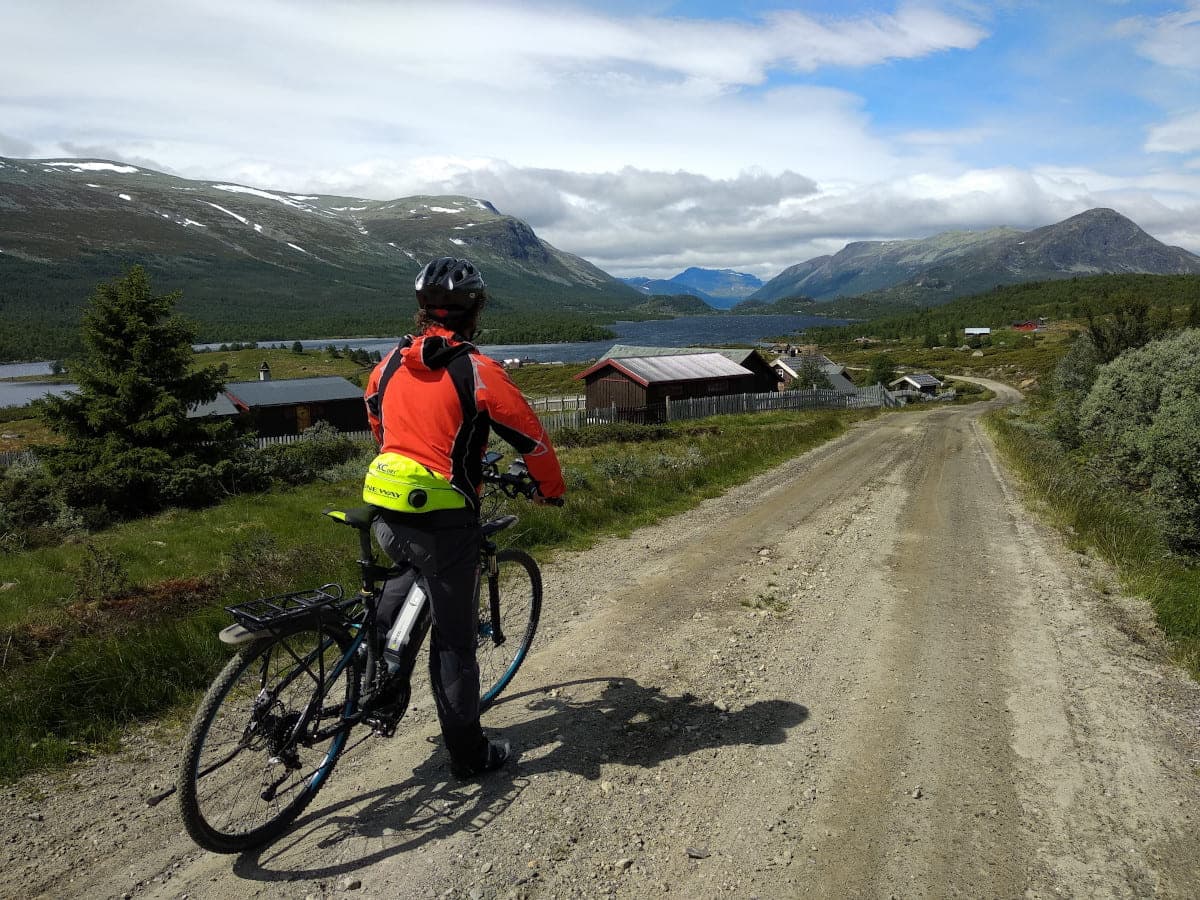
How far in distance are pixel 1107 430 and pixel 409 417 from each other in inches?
1044

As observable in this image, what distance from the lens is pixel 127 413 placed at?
26422 millimetres

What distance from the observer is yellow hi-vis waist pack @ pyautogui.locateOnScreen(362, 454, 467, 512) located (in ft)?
11.8

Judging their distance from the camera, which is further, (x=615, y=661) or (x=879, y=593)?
(x=879, y=593)

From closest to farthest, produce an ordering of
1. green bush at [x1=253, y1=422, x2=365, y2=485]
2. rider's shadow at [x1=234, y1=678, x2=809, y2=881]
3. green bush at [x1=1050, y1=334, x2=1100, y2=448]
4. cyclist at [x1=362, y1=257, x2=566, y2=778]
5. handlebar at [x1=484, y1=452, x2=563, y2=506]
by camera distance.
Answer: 1. rider's shadow at [x1=234, y1=678, x2=809, y2=881]
2. cyclist at [x1=362, y1=257, x2=566, y2=778]
3. handlebar at [x1=484, y1=452, x2=563, y2=506]
4. green bush at [x1=1050, y1=334, x2=1100, y2=448]
5. green bush at [x1=253, y1=422, x2=365, y2=485]

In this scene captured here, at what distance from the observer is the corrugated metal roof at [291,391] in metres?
55.3

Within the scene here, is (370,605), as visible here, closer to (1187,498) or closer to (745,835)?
(745,835)

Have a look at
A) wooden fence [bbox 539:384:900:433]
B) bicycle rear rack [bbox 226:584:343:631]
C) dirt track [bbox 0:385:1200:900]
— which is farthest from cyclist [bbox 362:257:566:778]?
wooden fence [bbox 539:384:900:433]

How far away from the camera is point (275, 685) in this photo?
11.8 feet

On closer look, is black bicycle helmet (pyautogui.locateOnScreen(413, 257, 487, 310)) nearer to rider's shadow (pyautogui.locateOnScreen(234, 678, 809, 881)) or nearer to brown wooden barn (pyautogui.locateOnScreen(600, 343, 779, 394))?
rider's shadow (pyautogui.locateOnScreen(234, 678, 809, 881))

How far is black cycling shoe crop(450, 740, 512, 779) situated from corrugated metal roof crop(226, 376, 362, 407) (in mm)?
55429

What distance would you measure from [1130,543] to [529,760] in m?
9.17

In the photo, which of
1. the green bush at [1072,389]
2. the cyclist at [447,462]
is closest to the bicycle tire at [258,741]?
the cyclist at [447,462]

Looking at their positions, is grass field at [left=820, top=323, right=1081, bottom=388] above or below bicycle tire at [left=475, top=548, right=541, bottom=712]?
above

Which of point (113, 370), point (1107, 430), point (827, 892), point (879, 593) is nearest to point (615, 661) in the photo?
point (827, 892)
